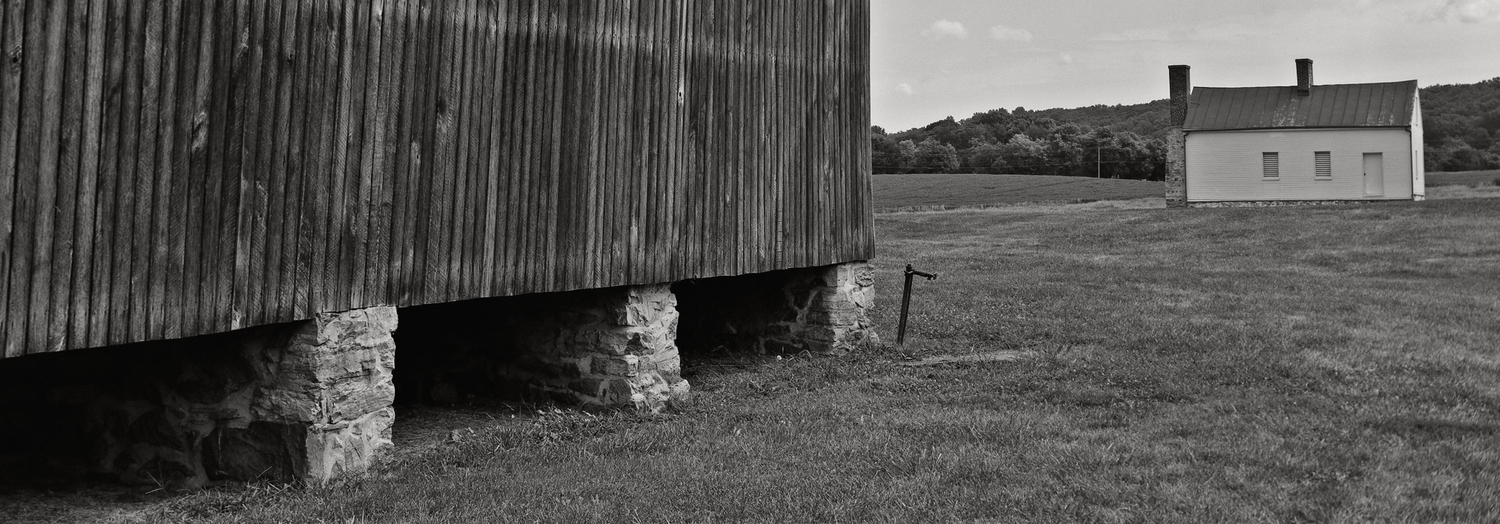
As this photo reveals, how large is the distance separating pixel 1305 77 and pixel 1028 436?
116 ft

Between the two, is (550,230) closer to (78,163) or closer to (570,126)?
(570,126)

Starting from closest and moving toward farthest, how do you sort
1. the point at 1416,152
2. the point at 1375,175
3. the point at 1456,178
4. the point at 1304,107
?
the point at 1375,175 < the point at 1416,152 < the point at 1304,107 < the point at 1456,178

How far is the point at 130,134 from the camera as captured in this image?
198 inches

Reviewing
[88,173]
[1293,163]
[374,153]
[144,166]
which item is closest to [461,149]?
[374,153]

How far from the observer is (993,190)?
56469 millimetres

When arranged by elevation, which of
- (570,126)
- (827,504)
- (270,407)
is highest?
(570,126)

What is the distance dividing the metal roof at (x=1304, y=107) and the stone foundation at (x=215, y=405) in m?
35.8

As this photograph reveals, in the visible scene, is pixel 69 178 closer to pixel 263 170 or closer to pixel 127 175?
pixel 127 175

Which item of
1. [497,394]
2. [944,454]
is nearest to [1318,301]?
[944,454]

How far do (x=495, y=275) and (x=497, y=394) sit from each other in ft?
6.80

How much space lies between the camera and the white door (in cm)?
3562

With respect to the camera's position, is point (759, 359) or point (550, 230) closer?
point (550, 230)

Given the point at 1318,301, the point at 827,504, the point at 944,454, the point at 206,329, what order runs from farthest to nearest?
the point at 1318,301
the point at 944,454
the point at 827,504
the point at 206,329

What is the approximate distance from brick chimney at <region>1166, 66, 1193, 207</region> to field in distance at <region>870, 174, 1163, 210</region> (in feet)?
24.3
